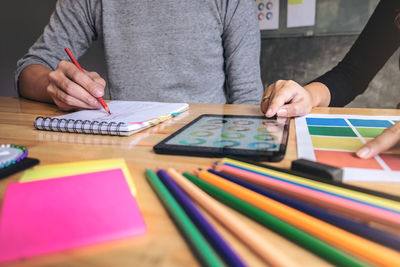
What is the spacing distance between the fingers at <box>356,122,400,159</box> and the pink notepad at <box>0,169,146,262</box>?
284mm

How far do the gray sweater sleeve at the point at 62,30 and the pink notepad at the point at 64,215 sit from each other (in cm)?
87

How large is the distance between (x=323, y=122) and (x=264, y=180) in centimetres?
33

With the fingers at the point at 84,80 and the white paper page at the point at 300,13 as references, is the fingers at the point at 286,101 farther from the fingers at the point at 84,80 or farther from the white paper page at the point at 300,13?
the white paper page at the point at 300,13

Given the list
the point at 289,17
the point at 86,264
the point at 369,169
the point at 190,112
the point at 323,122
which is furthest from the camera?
the point at 289,17

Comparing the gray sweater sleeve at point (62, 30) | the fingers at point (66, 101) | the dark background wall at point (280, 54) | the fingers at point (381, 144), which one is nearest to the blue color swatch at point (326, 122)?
the fingers at point (381, 144)

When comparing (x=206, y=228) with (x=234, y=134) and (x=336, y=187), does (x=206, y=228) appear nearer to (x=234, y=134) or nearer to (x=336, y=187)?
(x=336, y=187)

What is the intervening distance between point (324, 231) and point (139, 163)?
0.23 meters

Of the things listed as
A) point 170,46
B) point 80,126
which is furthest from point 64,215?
point 170,46

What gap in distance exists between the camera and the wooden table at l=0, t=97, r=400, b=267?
0.17 m

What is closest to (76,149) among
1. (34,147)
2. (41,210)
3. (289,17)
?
(34,147)

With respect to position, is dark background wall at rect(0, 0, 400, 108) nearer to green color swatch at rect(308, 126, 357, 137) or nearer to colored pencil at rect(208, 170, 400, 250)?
green color swatch at rect(308, 126, 357, 137)

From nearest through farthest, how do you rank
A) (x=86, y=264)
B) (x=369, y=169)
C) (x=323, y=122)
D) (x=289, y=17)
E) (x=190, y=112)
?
1. (x=86, y=264)
2. (x=369, y=169)
3. (x=323, y=122)
4. (x=190, y=112)
5. (x=289, y=17)

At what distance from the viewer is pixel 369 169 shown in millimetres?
306

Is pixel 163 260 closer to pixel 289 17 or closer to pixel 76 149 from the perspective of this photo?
pixel 76 149
